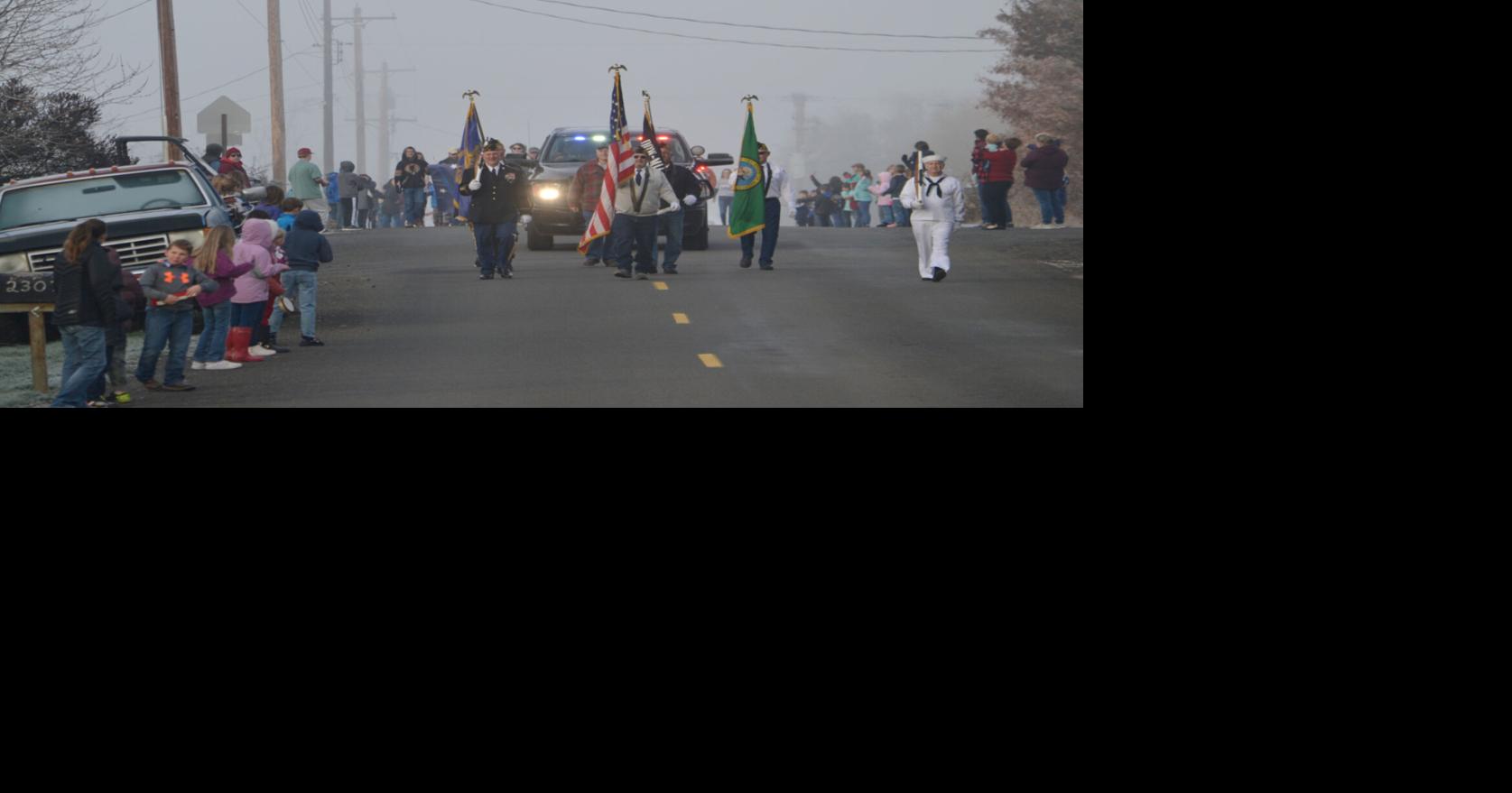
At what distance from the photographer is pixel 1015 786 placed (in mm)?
5883

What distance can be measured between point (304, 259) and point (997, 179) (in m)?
18.1

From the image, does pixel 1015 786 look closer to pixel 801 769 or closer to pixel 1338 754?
pixel 801 769

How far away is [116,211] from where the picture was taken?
18.9m

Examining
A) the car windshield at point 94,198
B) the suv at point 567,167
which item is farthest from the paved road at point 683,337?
the car windshield at point 94,198

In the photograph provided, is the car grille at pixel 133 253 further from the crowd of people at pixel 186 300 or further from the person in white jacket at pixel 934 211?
the person in white jacket at pixel 934 211

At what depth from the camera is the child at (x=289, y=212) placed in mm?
18109

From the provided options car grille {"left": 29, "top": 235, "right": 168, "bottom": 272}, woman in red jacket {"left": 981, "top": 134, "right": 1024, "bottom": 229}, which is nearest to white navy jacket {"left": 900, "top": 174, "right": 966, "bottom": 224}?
woman in red jacket {"left": 981, "top": 134, "right": 1024, "bottom": 229}

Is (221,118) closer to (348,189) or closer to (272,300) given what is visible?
(348,189)

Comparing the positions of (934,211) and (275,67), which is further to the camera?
(275,67)

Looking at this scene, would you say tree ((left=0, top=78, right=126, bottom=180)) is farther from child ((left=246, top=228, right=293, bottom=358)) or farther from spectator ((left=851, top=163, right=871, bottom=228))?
spectator ((left=851, top=163, right=871, bottom=228))

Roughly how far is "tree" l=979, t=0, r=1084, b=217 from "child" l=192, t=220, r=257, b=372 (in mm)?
36899

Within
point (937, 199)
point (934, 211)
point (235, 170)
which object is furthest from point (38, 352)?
point (934, 211)

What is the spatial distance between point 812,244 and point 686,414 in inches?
648

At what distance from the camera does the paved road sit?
1677cm
